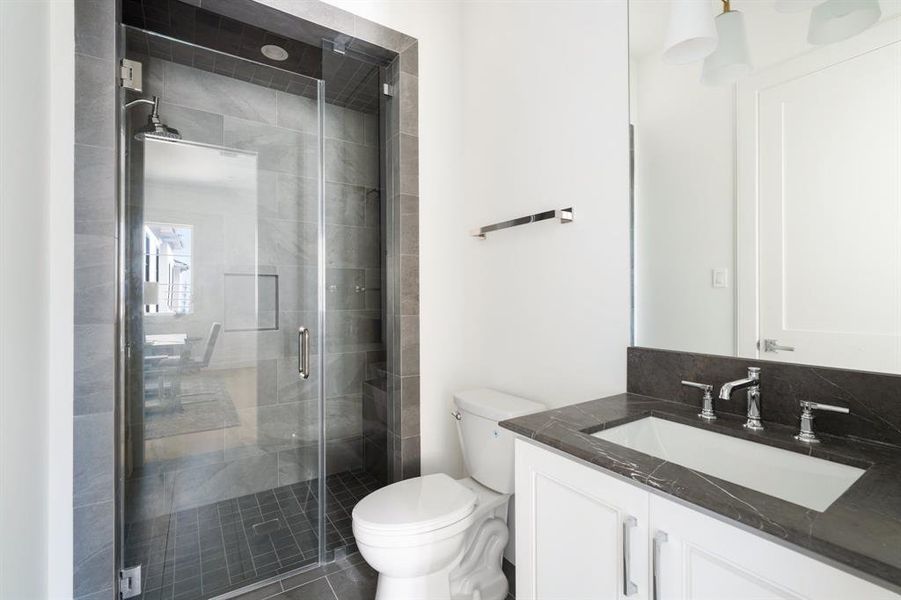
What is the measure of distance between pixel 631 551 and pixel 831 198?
2.99 feet

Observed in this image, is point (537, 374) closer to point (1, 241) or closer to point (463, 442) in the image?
point (463, 442)

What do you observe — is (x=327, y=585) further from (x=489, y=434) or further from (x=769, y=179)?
(x=769, y=179)

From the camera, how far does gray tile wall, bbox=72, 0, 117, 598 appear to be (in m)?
1.30

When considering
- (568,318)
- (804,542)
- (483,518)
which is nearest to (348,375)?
(483,518)

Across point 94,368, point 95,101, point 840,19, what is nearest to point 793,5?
point 840,19

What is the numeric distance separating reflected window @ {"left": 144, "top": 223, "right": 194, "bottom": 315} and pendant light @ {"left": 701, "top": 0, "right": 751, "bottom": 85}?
199 cm

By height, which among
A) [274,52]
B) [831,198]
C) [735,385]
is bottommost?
[735,385]

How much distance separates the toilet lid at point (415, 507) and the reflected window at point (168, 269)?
44.3 inches

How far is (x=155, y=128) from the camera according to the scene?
5.46ft

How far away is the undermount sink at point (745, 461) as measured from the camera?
809 millimetres

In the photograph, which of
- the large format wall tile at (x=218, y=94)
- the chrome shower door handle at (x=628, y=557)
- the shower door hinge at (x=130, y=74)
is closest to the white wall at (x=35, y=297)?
the shower door hinge at (x=130, y=74)

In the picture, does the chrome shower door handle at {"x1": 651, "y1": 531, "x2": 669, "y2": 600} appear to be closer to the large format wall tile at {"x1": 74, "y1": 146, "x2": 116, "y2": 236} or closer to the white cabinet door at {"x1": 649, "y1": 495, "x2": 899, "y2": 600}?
the white cabinet door at {"x1": 649, "y1": 495, "x2": 899, "y2": 600}

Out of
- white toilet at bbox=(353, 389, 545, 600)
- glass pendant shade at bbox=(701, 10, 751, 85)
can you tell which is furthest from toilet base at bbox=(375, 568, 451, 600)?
glass pendant shade at bbox=(701, 10, 751, 85)

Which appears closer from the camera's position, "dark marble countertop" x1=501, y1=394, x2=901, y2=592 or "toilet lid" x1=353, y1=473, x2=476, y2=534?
"dark marble countertop" x1=501, y1=394, x2=901, y2=592
